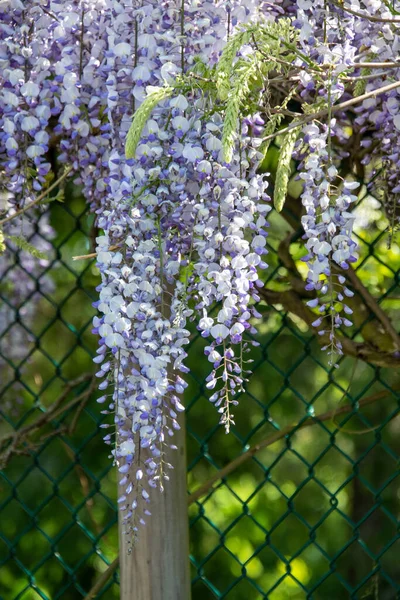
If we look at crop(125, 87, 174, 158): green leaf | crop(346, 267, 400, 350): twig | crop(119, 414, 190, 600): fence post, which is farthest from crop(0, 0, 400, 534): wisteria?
crop(346, 267, 400, 350): twig

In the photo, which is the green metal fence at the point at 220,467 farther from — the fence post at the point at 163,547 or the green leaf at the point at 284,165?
the green leaf at the point at 284,165

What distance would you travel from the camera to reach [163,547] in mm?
1317

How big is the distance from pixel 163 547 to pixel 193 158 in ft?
2.18

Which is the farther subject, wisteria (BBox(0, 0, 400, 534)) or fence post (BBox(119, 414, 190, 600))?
fence post (BBox(119, 414, 190, 600))

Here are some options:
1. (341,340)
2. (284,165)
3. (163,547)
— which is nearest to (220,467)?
(341,340)

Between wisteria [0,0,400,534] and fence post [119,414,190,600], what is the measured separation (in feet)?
0.55

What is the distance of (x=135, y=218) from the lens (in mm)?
985

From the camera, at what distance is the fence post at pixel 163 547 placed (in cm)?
131

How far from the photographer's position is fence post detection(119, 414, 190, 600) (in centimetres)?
131

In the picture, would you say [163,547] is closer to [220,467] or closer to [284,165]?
[284,165]

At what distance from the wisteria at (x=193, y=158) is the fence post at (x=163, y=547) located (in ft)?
0.55

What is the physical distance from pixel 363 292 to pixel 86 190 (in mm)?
603

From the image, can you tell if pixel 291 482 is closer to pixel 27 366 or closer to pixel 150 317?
pixel 27 366

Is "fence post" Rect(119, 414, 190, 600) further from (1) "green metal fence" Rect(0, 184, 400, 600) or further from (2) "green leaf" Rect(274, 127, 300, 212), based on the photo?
(1) "green metal fence" Rect(0, 184, 400, 600)
